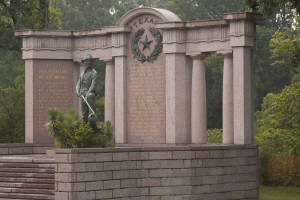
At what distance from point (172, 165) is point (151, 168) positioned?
67cm

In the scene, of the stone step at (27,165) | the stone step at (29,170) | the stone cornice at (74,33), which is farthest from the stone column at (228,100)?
the stone step at (29,170)

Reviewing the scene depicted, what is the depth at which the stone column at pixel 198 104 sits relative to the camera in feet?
Result: 89.9

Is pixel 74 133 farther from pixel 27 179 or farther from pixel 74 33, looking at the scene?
pixel 74 33

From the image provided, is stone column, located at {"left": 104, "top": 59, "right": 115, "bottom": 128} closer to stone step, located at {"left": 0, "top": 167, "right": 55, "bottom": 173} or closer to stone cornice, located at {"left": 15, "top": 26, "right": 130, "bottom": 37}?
stone cornice, located at {"left": 15, "top": 26, "right": 130, "bottom": 37}

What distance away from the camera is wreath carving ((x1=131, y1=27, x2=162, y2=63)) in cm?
2845

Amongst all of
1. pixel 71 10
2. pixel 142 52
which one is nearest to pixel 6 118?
pixel 142 52

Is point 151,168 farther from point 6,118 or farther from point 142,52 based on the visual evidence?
point 6,118

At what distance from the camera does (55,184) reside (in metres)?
20.1

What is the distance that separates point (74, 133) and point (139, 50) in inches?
327

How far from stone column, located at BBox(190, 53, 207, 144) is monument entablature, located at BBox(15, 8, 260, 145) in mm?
38

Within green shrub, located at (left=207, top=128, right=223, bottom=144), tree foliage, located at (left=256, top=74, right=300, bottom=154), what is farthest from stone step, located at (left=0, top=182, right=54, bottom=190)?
green shrub, located at (left=207, top=128, right=223, bottom=144)

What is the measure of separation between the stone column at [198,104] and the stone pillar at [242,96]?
1777 millimetres

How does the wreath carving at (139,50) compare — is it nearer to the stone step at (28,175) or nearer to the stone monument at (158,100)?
the stone monument at (158,100)

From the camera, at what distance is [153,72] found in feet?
93.8
